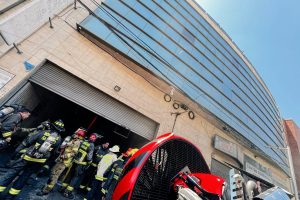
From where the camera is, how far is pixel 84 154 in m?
5.37

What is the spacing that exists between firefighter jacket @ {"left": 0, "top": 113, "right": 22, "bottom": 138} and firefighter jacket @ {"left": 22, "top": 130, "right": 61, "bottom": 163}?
Answer: 17.3 inches

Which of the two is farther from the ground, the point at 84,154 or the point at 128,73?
the point at 128,73

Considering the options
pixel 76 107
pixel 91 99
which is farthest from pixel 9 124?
pixel 76 107

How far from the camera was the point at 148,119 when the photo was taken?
29.8 ft

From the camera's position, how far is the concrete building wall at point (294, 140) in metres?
24.0

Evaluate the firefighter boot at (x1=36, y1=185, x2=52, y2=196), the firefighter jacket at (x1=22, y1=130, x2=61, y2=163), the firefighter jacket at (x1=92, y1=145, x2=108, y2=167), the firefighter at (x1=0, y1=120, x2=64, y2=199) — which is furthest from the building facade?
the firefighter boot at (x1=36, y1=185, x2=52, y2=196)

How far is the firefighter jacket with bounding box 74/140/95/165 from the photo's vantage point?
523 cm

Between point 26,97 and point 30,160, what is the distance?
134 inches

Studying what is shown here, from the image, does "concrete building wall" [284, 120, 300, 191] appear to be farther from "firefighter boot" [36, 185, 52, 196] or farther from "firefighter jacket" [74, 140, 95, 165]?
"firefighter boot" [36, 185, 52, 196]

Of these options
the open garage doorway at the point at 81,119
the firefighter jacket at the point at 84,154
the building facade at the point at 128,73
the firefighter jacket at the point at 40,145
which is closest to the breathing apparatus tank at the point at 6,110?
the firefighter jacket at the point at 40,145

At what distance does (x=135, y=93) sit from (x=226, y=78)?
36.7ft

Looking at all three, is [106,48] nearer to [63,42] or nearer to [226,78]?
[63,42]

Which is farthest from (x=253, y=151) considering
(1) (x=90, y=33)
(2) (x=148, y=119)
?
(1) (x=90, y=33)

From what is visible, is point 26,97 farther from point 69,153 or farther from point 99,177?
point 99,177
